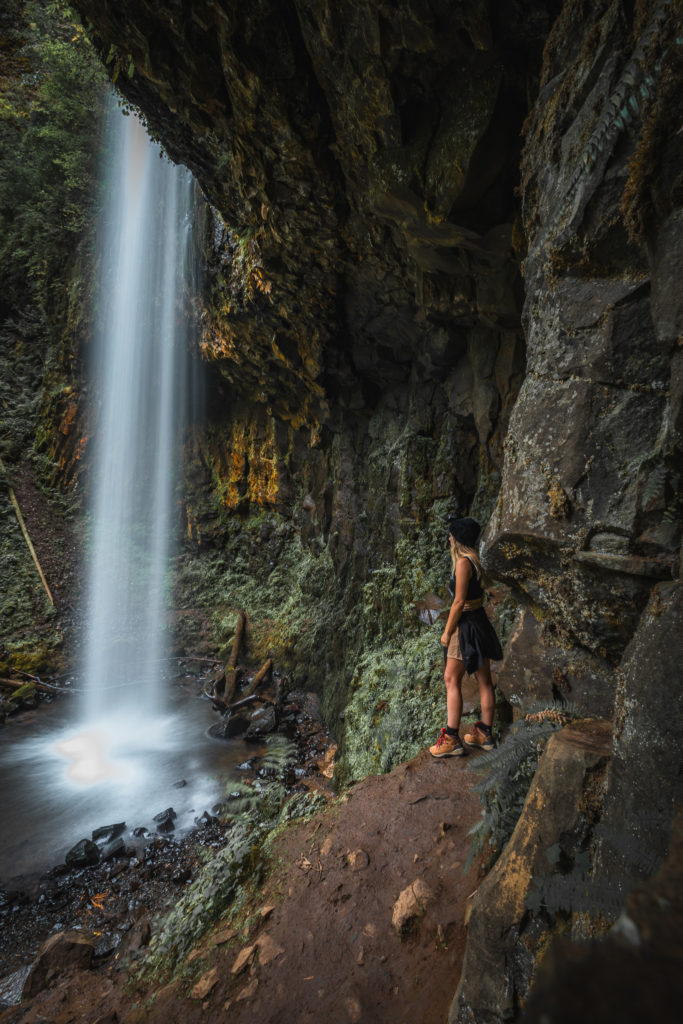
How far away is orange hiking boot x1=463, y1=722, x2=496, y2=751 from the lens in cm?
376

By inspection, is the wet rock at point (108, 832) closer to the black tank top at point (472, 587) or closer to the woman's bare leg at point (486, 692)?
the woman's bare leg at point (486, 692)

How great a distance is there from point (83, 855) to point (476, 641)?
5.60 m

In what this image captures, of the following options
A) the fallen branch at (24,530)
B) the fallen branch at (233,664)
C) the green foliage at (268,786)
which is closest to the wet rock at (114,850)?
the green foliage at (268,786)

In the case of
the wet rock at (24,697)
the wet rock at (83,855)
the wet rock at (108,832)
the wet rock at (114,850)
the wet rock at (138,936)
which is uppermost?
the wet rock at (138,936)

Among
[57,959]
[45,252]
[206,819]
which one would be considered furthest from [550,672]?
[45,252]

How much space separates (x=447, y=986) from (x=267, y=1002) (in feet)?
3.34

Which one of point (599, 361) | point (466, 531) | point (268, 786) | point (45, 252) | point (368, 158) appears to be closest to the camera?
point (599, 361)

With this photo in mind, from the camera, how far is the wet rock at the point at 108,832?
5762 mm

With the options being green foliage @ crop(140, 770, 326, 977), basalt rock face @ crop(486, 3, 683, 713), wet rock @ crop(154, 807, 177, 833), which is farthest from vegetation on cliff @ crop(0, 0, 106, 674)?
basalt rock face @ crop(486, 3, 683, 713)

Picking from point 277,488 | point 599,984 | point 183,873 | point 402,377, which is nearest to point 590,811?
point 599,984

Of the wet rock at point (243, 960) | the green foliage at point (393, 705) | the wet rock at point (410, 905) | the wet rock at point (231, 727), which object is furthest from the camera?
the wet rock at point (231, 727)

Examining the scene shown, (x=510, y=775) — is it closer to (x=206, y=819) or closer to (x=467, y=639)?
(x=467, y=639)

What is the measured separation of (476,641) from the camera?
3588 mm

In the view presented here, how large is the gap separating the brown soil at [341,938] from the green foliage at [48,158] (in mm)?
18365
